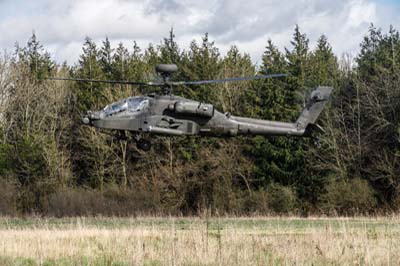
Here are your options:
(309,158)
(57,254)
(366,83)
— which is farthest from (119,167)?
(57,254)

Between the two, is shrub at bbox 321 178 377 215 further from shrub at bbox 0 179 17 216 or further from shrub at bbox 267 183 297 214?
shrub at bbox 0 179 17 216

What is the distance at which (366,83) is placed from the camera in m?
58.9

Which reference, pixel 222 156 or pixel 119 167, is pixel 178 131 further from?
pixel 119 167

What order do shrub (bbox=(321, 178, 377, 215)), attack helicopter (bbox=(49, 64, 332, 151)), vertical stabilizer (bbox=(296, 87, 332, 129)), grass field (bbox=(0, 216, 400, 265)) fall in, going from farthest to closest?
shrub (bbox=(321, 178, 377, 215)) < vertical stabilizer (bbox=(296, 87, 332, 129)) < attack helicopter (bbox=(49, 64, 332, 151)) < grass field (bbox=(0, 216, 400, 265))

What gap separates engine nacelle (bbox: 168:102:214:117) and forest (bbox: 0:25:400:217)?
880 inches

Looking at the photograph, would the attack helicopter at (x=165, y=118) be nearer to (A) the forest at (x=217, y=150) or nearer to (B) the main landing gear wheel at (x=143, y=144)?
(B) the main landing gear wheel at (x=143, y=144)

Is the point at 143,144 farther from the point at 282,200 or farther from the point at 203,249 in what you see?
the point at 282,200

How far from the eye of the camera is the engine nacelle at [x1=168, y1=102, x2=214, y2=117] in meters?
26.4

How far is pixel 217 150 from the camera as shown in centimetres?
5869

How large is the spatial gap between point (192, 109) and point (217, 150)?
3213 cm

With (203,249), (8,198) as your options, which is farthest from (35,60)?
(203,249)

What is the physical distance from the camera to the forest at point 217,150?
53.9 m

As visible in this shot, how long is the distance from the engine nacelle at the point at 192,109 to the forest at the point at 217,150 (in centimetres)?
2234

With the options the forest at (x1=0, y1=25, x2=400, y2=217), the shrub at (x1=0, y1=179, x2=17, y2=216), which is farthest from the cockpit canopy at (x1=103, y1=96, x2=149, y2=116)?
the shrub at (x1=0, y1=179, x2=17, y2=216)
